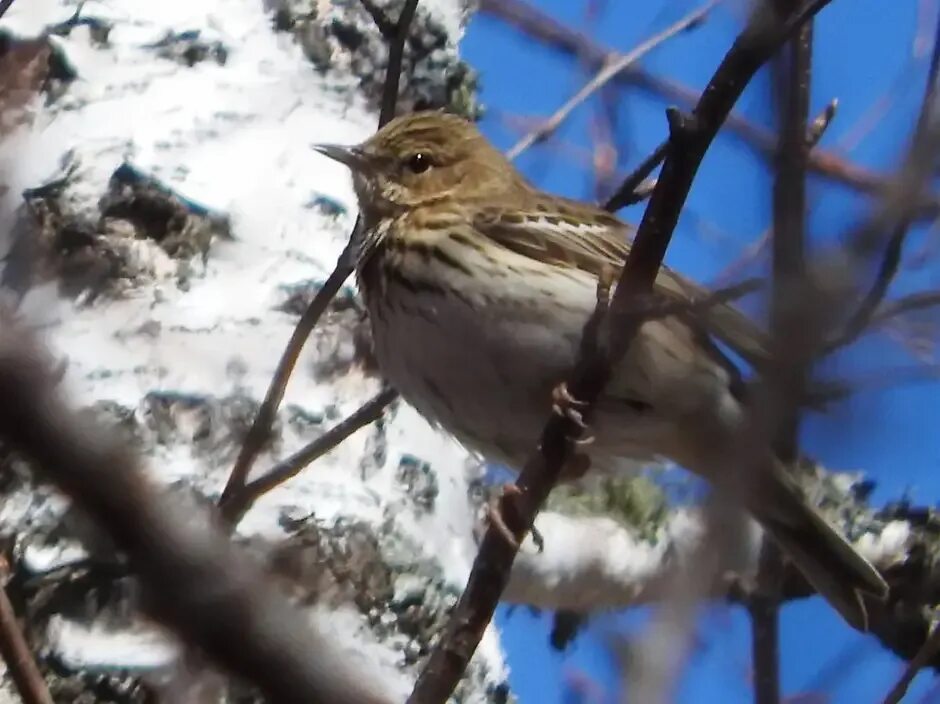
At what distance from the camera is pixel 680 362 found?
2.39m

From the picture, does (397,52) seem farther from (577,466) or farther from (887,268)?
(887,268)

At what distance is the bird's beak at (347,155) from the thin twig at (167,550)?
1.93 meters

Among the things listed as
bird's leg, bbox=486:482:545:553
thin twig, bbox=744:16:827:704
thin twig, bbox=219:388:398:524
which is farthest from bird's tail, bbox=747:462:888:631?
thin twig, bbox=744:16:827:704

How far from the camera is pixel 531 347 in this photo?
2.29m

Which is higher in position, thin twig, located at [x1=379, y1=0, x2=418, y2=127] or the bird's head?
the bird's head

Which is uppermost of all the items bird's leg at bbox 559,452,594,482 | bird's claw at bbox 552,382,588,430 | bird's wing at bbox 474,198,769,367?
bird's wing at bbox 474,198,769,367

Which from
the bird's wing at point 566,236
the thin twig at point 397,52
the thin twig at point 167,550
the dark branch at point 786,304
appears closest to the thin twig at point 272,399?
the thin twig at point 397,52

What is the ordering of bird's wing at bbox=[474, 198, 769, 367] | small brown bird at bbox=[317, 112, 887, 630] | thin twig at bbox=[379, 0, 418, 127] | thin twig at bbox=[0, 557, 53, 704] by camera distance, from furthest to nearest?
1. bird's wing at bbox=[474, 198, 769, 367]
2. small brown bird at bbox=[317, 112, 887, 630]
3. thin twig at bbox=[379, 0, 418, 127]
4. thin twig at bbox=[0, 557, 53, 704]

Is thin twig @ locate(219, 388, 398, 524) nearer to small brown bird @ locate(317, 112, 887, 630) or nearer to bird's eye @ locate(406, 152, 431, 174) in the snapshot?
small brown bird @ locate(317, 112, 887, 630)

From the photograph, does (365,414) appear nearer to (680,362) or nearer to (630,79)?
(680,362)

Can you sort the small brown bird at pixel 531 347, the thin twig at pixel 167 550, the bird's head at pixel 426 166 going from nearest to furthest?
the thin twig at pixel 167 550
the small brown bird at pixel 531 347
the bird's head at pixel 426 166

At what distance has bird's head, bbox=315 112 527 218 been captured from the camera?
106 inches

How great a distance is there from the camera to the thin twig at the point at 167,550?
0.57 m

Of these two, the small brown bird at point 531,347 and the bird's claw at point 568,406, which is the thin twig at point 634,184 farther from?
the bird's claw at point 568,406
